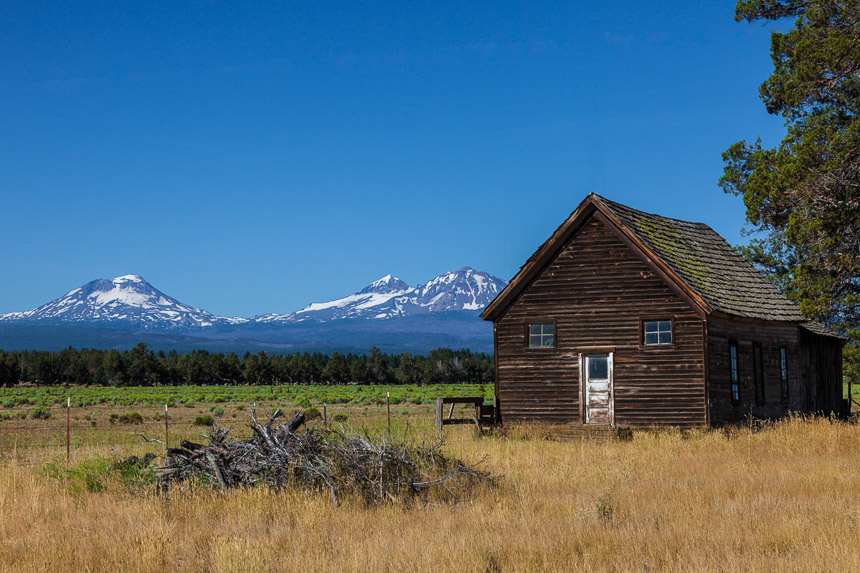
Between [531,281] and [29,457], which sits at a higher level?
[531,281]

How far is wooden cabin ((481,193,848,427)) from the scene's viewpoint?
2269 centimetres

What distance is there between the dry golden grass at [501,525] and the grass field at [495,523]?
0.09 ft

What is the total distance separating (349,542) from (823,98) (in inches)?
Result: 755

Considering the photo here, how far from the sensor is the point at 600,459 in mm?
17000

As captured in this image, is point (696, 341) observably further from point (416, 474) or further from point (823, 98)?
point (416, 474)

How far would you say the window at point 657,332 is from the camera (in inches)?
903

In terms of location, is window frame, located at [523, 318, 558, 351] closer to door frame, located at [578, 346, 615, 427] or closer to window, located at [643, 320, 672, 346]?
door frame, located at [578, 346, 615, 427]

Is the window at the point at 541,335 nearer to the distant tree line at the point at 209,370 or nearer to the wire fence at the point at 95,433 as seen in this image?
the wire fence at the point at 95,433

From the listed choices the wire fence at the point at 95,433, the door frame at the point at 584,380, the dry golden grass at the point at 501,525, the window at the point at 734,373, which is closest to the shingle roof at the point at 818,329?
the window at the point at 734,373

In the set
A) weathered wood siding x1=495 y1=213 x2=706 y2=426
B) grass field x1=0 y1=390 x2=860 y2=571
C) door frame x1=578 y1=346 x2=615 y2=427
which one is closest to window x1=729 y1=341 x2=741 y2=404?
weathered wood siding x1=495 y1=213 x2=706 y2=426

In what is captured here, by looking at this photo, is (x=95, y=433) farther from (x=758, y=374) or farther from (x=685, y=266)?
(x=758, y=374)

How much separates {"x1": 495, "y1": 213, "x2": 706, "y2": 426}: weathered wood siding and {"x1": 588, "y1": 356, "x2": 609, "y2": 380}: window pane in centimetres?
30

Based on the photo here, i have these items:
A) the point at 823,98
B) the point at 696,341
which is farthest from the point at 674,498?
the point at 823,98

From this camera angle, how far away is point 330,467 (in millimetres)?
12758
